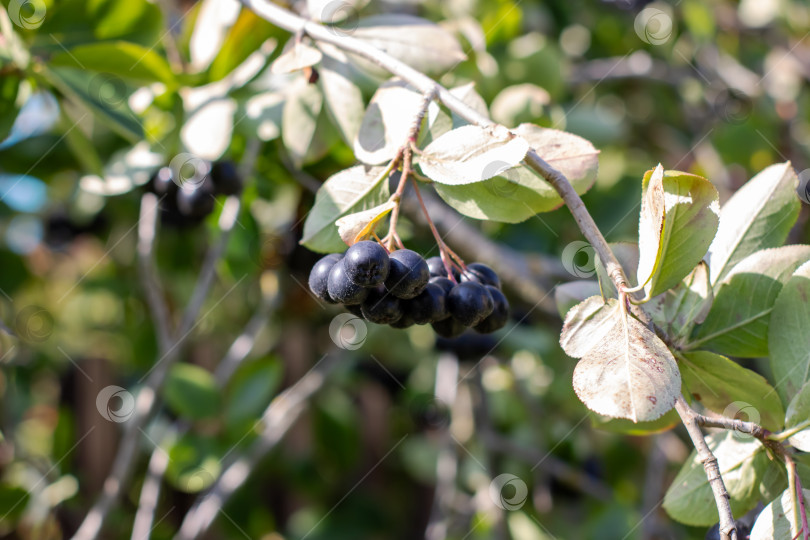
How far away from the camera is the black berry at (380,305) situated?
0.73 m

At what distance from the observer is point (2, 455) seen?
1.92m

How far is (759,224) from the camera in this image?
79 cm

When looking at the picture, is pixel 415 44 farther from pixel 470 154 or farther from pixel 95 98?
pixel 95 98

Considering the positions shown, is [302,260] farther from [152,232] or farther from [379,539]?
[379,539]

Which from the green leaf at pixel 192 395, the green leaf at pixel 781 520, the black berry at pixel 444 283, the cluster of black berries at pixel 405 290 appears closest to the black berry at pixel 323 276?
the cluster of black berries at pixel 405 290

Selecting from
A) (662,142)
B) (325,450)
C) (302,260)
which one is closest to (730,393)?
(302,260)

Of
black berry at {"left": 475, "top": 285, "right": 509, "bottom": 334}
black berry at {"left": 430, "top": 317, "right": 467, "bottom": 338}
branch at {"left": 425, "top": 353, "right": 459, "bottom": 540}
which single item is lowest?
branch at {"left": 425, "top": 353, "right": 459, "bottom": 540}

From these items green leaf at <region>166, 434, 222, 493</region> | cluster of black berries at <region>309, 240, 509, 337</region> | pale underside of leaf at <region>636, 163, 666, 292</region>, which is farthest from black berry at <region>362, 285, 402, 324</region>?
green leaf at <region>166, 434, 222, 493</region>

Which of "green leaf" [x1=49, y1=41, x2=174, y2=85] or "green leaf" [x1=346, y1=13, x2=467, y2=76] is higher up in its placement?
"green leaf" [x1=346, y1=13, x2=467, y2=76]

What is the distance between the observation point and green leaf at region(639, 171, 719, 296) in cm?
62

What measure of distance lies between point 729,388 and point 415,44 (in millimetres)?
631

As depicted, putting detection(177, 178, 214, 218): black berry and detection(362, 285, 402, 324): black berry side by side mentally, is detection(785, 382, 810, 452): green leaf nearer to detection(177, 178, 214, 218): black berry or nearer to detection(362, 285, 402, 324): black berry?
detection(362, 285, 402, 324): black berry

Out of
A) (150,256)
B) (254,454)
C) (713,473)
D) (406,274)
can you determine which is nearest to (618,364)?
(713,473)

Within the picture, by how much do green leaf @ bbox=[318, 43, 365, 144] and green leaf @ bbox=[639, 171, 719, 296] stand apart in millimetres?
475
